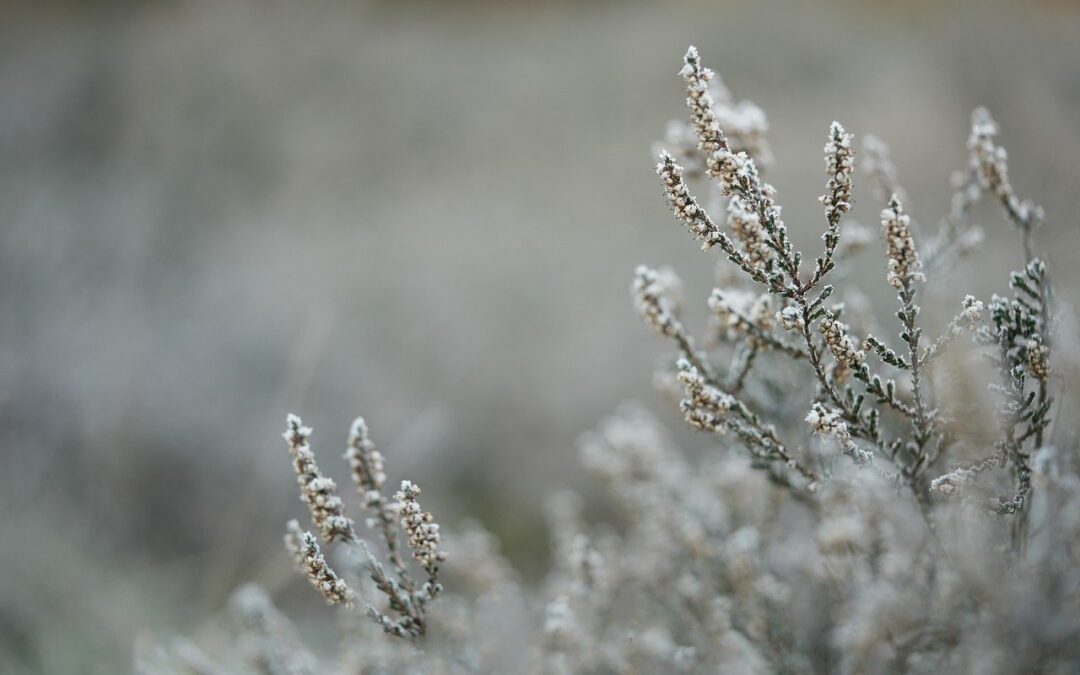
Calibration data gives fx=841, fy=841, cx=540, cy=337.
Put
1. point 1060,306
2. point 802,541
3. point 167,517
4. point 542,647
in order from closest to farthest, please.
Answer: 1. point 1060,306
2. point 542,647
3. point 802,541
4. point 167,517

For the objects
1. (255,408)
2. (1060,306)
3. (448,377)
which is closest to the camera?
(1060,306)

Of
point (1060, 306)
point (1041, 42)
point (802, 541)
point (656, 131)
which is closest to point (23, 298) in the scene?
point (656, 131)

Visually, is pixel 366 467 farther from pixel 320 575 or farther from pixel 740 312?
pixel 740 312

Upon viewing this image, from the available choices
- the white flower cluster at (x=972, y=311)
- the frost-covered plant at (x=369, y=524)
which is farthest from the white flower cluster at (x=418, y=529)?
the white flower cluster at (x=972, y=311)

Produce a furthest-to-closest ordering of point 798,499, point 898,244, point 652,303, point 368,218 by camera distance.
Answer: point 368,218, point 798,499, point 652,303, point 898,244

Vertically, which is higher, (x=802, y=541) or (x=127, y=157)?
(x=127, y=157)

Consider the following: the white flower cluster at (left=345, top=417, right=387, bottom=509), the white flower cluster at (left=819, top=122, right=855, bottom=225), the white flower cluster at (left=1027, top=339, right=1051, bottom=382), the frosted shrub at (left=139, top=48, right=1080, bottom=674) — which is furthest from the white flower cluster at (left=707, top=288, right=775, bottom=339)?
the white flower cluster at (left=345, top=417, right=387, bottom=509)

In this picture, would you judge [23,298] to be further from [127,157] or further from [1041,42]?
A: [1041,42]

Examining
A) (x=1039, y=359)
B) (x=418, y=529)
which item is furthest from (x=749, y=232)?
(x=418, y=529)
